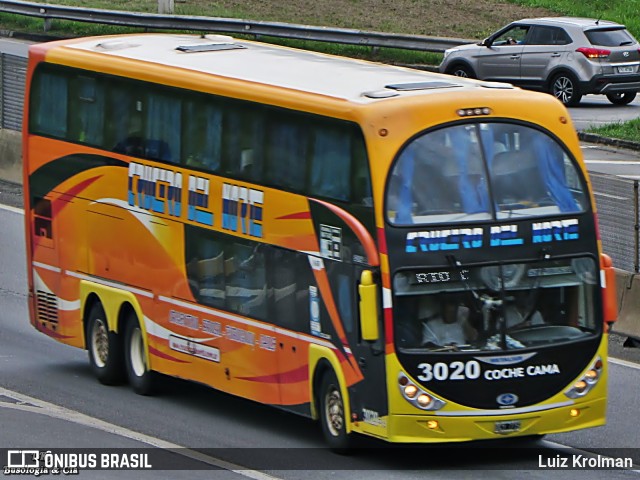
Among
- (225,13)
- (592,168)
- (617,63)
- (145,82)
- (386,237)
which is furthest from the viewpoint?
(225,13)

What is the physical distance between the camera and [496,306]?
13.8 m

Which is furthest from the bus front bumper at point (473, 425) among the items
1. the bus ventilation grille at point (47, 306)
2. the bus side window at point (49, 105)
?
the bus side window at point (49, 105)

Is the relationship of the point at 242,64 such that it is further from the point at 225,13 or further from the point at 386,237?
the point at 225,13

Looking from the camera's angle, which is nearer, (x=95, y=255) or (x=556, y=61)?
(x=95, y=255)

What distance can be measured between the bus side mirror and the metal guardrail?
26463mm

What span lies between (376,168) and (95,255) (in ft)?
17.7

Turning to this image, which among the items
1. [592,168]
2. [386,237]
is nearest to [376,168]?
[386,237]

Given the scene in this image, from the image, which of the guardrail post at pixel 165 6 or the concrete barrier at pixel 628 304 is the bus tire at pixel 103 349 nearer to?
the concrete barrier at pixel 628 304

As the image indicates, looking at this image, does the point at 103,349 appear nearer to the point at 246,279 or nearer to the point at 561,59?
the point at 246,279

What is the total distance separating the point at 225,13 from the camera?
150 feet

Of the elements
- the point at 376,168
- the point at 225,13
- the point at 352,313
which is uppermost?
the point at 376,168

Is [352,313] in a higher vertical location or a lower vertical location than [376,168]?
lower

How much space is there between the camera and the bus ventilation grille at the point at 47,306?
Result: 1903 cm

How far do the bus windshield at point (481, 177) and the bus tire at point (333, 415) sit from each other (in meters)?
1.66
